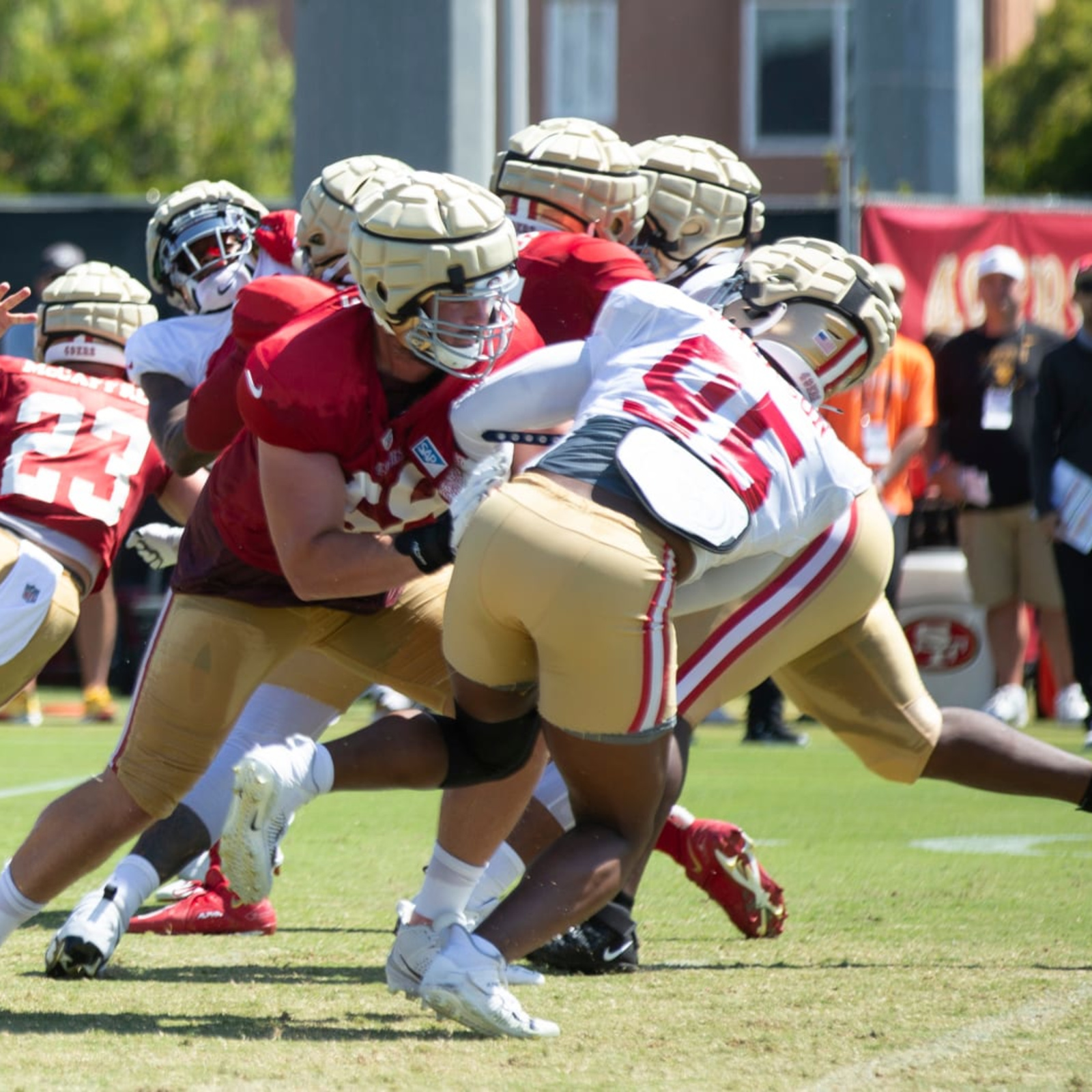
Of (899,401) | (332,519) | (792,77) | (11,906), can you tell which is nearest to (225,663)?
(332,519)

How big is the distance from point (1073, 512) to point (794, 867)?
332cm

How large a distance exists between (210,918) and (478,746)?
1.38m

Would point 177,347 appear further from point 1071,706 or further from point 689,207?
point 1071,706

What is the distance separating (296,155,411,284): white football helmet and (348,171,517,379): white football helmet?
76 cm

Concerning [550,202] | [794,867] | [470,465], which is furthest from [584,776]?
[794,867]

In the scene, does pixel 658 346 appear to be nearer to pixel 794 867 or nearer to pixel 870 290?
pixel 870 290

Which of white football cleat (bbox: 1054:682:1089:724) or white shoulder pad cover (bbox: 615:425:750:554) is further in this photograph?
white football cleat (bbox: 1054:682:1089:724)

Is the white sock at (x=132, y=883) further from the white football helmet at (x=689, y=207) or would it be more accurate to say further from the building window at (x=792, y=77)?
the building window at (x=792, y=77)

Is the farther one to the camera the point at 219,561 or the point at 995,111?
the point at 995,111

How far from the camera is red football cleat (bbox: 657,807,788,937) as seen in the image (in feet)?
15.6

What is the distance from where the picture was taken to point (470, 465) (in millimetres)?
3939

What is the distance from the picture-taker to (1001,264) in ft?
30.7

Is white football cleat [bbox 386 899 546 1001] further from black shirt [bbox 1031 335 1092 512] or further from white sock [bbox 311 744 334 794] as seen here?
black shirt [bbox 1031 335 1092 512]

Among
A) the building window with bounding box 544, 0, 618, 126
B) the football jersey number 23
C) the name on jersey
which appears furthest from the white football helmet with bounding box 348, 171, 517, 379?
the building window with bounding box 544, 0, 618, 126
